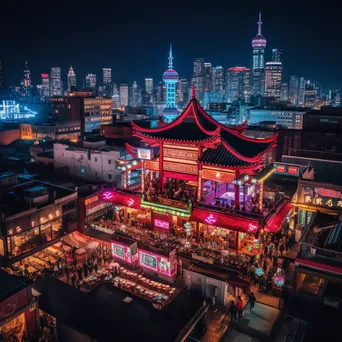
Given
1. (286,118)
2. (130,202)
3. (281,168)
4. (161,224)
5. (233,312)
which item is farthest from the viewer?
(286,118)

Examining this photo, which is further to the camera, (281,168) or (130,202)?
(281,168)

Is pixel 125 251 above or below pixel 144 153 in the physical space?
below

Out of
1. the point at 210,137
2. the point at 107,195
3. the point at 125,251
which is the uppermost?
the point at 210,137

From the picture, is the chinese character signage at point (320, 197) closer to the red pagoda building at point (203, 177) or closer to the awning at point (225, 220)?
the red pagoda building at point (203, 177)

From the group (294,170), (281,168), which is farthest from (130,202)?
(294,170)

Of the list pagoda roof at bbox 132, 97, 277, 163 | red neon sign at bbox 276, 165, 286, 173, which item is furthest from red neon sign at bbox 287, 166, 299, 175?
pagoda roof at bbox 132, 97, 277, 163

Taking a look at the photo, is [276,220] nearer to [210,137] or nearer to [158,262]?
[210,137]

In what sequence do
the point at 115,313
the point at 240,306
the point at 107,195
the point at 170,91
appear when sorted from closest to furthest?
the point at 115,313, the point at 240,306, the point at 107,195, the point at 170,91

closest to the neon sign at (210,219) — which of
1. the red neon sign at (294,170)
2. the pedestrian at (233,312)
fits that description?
the pedestrian at (233,312)

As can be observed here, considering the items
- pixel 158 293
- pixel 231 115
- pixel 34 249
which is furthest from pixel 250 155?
pixel 231 115
